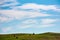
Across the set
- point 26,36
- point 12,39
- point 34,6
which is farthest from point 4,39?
point 34,6

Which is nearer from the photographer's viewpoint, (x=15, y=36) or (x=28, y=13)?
(x=28, y=13)

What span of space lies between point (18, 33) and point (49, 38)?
47.6 inches

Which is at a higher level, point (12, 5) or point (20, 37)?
point (12, 5)

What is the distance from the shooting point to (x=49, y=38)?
7.04 m

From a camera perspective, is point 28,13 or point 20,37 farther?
point 20,37

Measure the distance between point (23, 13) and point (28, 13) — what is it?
0.19 m

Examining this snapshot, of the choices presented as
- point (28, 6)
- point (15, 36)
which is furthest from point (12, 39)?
point (28, 6)

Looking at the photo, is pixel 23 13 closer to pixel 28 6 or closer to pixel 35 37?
pixel 28 6

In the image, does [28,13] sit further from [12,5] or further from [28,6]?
[12,5]

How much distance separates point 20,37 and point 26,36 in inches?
10.9

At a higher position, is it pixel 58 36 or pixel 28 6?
pixel 28 6

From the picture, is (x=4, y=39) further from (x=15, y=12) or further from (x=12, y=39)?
(x=15, y=12)

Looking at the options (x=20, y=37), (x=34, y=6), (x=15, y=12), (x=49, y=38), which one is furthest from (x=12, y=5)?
(x=49, y=38)

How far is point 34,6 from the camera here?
703 cm
